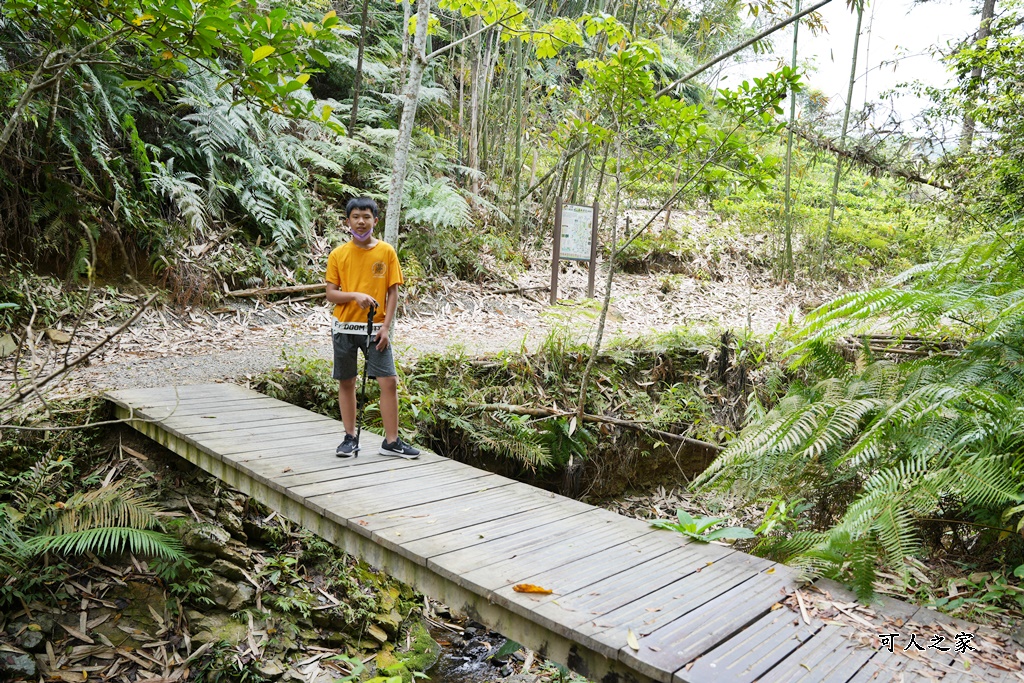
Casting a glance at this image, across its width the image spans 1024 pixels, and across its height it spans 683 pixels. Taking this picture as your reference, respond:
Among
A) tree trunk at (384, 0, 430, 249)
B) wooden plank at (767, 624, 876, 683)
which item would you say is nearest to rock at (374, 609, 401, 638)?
tree trunk at (384, 0, 430, 249)

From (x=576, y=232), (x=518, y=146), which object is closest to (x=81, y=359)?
(x=576, y=232)

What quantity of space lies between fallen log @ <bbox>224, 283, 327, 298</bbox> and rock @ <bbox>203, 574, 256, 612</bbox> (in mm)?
4205

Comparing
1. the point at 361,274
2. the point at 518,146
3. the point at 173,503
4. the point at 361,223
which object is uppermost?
the point at 518,146

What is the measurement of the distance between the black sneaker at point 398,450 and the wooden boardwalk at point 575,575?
0.11 metres

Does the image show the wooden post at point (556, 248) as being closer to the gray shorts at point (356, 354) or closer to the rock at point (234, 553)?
the gray shorts at point (356, 354)

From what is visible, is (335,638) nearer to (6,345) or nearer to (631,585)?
(631,585)

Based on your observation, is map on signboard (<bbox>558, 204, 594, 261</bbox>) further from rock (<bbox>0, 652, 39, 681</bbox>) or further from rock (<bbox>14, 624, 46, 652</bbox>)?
rock (<bbox>0, 652, 39, 681</bbox>)

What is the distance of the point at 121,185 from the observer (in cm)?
705

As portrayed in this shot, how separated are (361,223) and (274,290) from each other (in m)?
4.30

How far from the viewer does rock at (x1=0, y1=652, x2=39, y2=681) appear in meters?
3.39

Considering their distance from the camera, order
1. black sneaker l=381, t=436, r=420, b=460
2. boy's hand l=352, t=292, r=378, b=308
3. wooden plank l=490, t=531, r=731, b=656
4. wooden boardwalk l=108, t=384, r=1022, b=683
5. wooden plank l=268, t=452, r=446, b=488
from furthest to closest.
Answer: black sneaker l=381, t=436, r=420, b=460 < boy's hand l=352, t=292, r=378, b=308 < wooden plank l=268, t=452, r=446, b=488 < wooden plank l=490, t=531, r=731, b=656 < wooden boardwalk l=108, t=384, r=1022, b=683

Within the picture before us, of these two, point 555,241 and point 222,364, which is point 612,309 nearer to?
point 555,241

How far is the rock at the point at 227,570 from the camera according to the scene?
419 cm

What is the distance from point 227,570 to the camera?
13.8 feet
